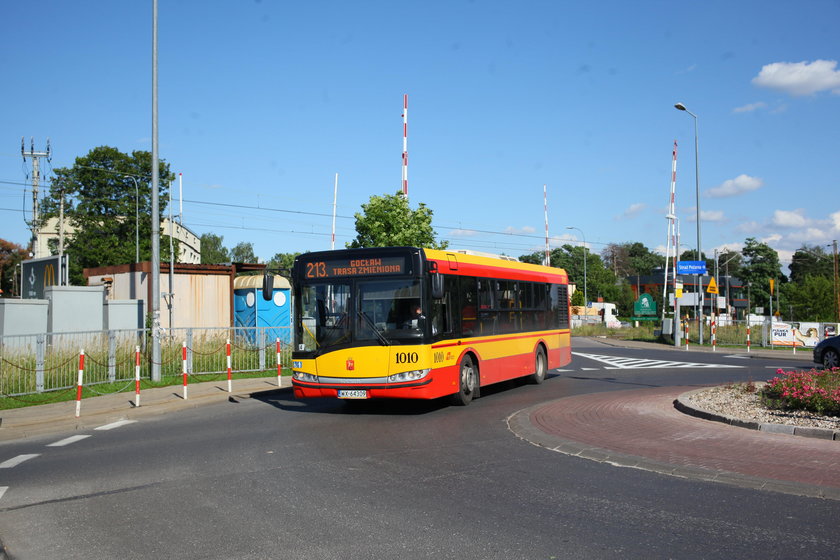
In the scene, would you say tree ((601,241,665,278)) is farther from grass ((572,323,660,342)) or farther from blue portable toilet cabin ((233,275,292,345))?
blue portable toilet cabin ((233,275,292,345))

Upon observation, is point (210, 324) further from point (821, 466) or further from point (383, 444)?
point (821, 466)

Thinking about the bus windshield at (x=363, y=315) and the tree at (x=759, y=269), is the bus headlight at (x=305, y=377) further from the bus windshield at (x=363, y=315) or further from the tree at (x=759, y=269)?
the tree at (x=759, y=269)

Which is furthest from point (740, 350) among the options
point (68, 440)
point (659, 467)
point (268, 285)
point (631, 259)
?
point (631, 259)

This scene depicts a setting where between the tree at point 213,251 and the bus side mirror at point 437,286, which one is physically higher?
the tree at point 213,251

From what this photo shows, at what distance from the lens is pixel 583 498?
270 inches

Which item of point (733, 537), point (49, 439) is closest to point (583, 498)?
point (733, 537)

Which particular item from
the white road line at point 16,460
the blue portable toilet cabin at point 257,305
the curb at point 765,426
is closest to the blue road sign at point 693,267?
the blue portable toilet cabin at point 257,305

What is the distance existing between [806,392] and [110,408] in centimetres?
1213

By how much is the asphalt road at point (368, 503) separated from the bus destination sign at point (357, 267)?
2.79 metres

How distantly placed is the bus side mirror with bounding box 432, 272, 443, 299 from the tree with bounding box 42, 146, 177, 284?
148 ft

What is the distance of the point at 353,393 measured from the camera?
12.5 meters

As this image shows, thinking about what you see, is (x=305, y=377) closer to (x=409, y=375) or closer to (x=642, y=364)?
(x=409, y=375)

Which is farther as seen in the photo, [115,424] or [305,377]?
[305,377]

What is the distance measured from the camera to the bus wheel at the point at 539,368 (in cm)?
1799
